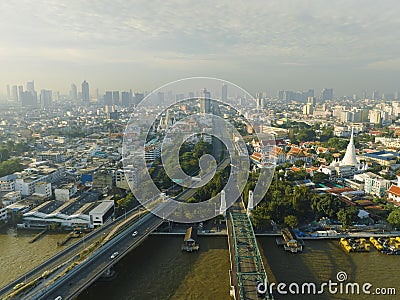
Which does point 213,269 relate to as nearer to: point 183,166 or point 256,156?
point 183,166

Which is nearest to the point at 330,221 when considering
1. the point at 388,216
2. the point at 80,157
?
the point at 388,216

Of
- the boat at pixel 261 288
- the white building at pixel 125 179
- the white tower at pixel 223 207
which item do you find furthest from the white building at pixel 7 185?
the boat at pixel 261 288

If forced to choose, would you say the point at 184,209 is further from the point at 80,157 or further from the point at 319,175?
the point at 80,157

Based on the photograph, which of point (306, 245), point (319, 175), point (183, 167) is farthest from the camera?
point (183, 167)

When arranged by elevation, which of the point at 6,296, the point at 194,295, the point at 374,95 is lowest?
the point at 194,295

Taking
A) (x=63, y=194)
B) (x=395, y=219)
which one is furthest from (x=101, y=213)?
(x=395, y=219)

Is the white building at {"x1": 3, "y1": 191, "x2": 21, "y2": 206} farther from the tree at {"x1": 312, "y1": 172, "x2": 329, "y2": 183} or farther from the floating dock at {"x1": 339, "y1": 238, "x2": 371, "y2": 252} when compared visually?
the tree at {"x1": 312, "y1": 172, "x2": 329, "y2": 183}

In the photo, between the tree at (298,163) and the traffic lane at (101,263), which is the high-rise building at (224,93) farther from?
the tree at (298,163)

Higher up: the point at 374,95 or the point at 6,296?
the point at 374,95
